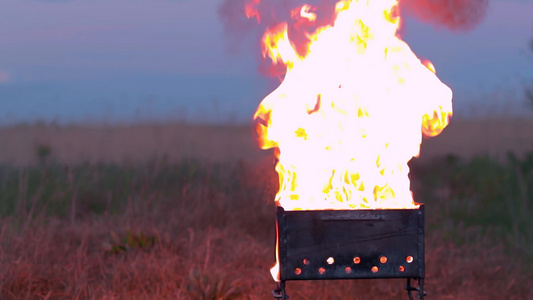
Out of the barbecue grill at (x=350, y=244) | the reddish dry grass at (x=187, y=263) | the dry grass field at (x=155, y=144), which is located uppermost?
the dry grass field at (x=155, y=144)

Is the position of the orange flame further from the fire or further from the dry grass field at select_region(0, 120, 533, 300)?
the dry grass field at select_region(0, 120, 533, 300)

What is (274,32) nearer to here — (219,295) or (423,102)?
(423,102)

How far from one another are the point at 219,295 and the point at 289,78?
2000 millimetres

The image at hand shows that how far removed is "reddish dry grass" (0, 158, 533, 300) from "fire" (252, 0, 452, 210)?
155cm

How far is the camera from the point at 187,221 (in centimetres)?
764

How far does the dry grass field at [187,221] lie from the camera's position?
5547mm

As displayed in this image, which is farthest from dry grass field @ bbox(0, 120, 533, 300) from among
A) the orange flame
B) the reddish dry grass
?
the orange flame

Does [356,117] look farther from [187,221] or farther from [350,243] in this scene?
[187,221]

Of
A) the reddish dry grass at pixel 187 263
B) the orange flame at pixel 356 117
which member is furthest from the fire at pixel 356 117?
the reddish dry grass at pixel 187 263

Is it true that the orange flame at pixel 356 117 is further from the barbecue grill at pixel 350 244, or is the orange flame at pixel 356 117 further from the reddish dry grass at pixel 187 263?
the reddish dry grass at pixel 187 263

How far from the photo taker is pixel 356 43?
443cm

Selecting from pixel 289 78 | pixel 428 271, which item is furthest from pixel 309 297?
pixel 289 78

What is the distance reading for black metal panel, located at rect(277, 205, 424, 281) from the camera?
3.78m

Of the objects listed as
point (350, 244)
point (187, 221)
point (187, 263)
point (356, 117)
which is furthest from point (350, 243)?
point (187, 221)
